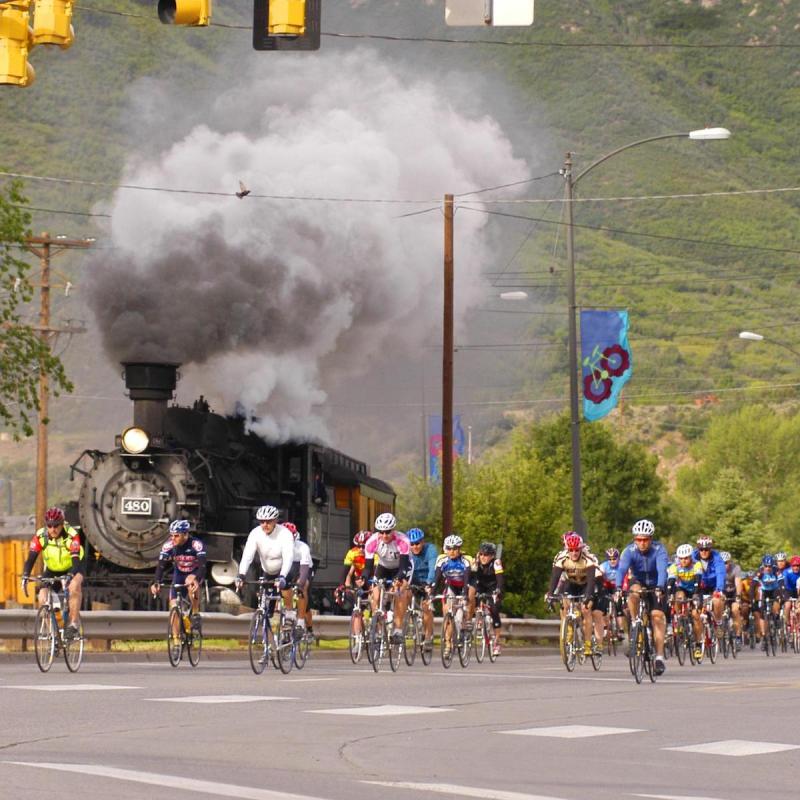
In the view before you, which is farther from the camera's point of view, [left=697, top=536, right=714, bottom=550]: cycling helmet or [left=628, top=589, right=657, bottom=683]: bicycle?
[left=697, top=536, right=714, bottom=550]: cycling helmet

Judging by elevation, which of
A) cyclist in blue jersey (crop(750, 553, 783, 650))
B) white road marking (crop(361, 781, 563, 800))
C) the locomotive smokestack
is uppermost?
the locomotive smokestack

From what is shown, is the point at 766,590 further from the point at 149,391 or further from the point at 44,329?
the point at 44,329

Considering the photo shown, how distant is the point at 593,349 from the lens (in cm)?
3531

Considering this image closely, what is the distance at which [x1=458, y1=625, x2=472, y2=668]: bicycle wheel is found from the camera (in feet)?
80.5

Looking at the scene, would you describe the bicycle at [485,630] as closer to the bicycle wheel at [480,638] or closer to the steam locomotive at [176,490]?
the bicycle wheel at [480,638]

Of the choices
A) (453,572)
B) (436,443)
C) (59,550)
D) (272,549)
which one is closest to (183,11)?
(272,549)

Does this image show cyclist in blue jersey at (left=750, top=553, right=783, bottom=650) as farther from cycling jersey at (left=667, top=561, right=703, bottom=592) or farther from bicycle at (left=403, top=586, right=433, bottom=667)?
bicycle at (left=403, top=586, right=433, bottom=667)

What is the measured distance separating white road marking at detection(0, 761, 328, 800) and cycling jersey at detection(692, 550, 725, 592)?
18774 millimetres

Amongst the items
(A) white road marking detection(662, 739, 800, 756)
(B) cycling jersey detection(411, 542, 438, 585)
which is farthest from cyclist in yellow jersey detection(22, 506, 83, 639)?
(A) white road marking detection(662, 739, 800, 756)

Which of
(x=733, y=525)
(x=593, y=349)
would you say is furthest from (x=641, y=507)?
(x=593, y=349)

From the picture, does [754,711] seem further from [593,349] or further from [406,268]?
[406,268]

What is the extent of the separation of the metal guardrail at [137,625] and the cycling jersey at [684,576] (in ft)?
17.5

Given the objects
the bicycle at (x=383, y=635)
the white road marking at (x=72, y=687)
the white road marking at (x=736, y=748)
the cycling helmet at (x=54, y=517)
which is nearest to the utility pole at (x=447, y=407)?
the bicycle at (x=383, y=635)

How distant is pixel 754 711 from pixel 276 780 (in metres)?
6.98
